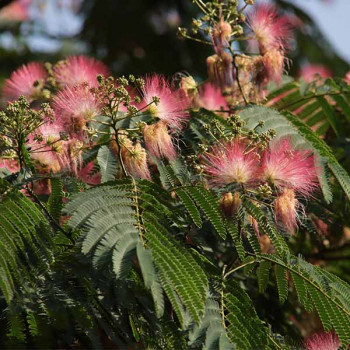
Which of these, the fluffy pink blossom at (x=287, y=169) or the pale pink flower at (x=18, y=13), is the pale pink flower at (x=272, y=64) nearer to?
the fluffy pink blossom at (x=287, y=169)

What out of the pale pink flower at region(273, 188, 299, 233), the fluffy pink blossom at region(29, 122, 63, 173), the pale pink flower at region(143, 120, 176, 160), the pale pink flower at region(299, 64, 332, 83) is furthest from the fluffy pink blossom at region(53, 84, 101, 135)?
the pale pink flower at region(299, 64, 332, 83)

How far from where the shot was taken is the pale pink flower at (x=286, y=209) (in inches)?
97.8

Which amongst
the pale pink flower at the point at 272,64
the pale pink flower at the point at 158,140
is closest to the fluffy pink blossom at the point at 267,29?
the pale pink flower at the point at 272,64

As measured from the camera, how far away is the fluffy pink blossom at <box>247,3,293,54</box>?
10.6 feet

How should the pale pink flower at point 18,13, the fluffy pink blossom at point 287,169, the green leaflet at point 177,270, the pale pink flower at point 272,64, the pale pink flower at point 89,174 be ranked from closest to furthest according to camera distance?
the green leaflet at point 177,270 < the fluffy pink blossom at point 287,169 < the pale pink flower at point 89,174 < the pale pink flower at point 272,64 < the pale pink flower at point 18,13

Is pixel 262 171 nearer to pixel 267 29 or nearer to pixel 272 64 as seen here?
pixel 272 64

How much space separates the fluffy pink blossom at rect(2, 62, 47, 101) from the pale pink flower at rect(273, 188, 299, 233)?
1.30 meters

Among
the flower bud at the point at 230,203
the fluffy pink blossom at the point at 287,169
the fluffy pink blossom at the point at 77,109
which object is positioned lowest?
the flower bud at the point at 230,203

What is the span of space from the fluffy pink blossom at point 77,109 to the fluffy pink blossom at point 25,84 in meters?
0.80

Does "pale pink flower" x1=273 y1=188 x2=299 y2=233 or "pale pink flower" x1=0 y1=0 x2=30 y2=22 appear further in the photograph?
"pale pink flower" x1=0 y1=0 x2=30 y2=22

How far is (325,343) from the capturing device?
260 cm

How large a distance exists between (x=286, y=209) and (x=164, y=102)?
560 mm

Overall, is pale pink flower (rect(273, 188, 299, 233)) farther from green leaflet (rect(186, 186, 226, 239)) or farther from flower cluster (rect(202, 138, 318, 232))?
green leaflet (rect(186, 186, 226, 239))

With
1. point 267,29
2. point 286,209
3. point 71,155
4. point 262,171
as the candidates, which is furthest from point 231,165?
point 267,29
